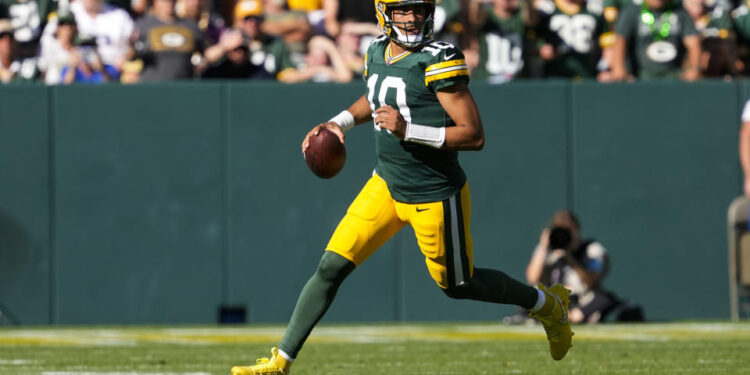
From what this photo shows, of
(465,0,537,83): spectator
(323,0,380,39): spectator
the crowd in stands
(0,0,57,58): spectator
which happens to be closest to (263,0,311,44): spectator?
the crowd in stands

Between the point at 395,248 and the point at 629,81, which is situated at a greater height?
the point at 629,81

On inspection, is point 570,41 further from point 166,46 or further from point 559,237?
point 166,46

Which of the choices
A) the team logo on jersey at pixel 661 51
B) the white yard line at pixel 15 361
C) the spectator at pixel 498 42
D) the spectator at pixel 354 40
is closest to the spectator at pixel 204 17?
the spectator at pixel 354 40

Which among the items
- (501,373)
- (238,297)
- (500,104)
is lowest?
(238,297)

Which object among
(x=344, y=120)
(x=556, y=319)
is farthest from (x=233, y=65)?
(x=556, y=319)

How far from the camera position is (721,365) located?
7.59m

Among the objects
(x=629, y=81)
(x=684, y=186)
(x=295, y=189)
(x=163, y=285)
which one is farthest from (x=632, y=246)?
(x=163, y=285)

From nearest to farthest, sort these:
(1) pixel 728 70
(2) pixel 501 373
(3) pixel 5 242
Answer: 1. (2) pixel 501 373
2. (3) pixel 5 242
3. (1) pixel 728 70

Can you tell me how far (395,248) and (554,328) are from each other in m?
5.46

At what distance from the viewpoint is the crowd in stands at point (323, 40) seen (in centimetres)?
1236

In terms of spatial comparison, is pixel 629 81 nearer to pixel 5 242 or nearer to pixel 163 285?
pixel 163 285

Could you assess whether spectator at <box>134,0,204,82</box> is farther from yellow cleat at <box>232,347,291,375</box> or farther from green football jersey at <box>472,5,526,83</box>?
yellow cleat at <box>232,347,291,375</box>

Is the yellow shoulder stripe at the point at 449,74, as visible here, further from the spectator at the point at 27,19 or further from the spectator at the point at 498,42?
the spectator at the point at 27,19

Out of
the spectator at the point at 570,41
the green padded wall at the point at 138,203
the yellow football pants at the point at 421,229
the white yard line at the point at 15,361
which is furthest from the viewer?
the spectator at the point at 570,41
